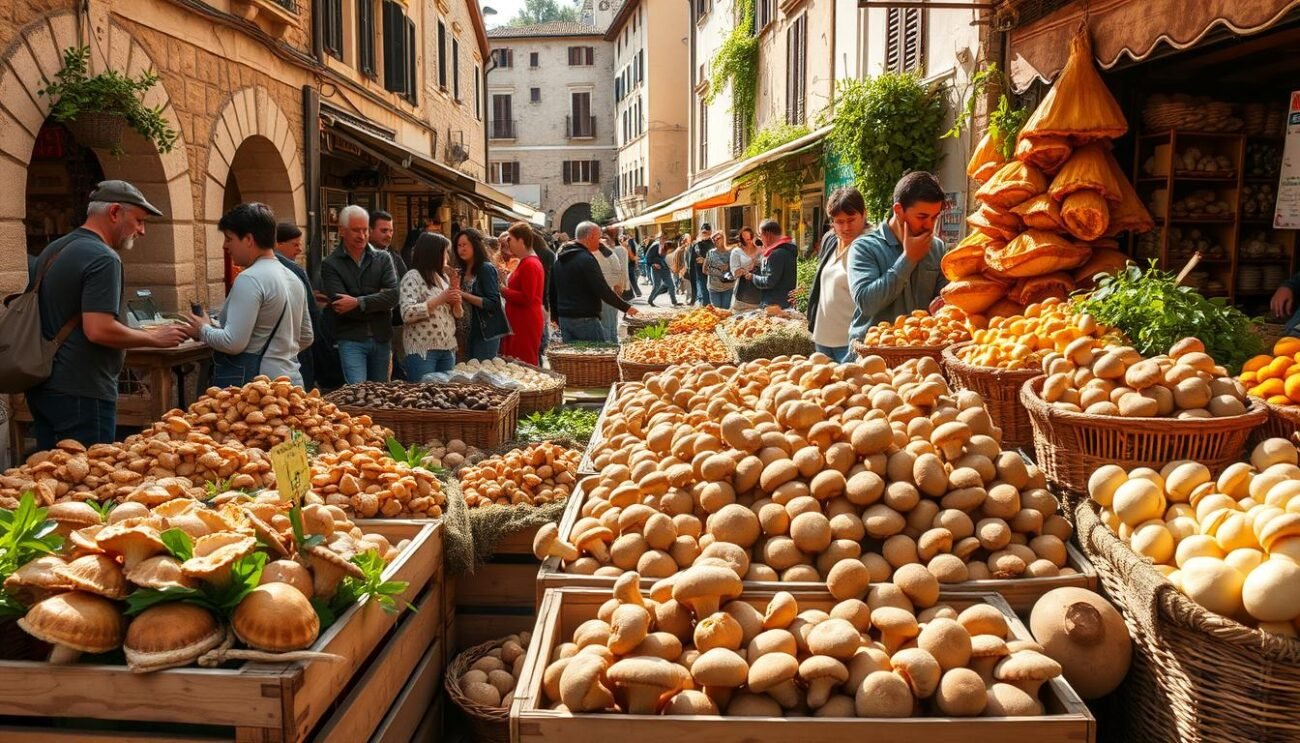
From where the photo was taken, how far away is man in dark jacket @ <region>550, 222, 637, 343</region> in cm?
959

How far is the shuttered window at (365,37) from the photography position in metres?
13.7

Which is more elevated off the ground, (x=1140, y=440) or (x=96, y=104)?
(x=96, y=104)

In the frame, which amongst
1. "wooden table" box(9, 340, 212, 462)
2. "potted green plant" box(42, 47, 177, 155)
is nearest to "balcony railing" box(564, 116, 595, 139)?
"potted green plant" box(42, 47, 177, 155)

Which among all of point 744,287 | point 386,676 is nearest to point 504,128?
point 744,287

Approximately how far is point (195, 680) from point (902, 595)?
175cm

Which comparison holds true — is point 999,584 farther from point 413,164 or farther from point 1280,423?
point 413,164

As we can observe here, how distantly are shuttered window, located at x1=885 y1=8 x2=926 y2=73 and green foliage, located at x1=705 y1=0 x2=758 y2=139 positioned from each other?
33.2ft

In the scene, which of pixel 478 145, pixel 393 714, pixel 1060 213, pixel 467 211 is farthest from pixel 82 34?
pixel 478 145

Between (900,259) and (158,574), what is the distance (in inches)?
152

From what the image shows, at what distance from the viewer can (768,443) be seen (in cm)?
313

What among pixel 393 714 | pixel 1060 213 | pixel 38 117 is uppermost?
pixel 38 117

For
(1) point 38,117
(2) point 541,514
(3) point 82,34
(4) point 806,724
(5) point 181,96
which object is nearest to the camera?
(4) point 806,724

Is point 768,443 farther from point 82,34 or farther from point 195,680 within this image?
point 82,34

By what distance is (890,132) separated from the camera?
11289 millimetres
